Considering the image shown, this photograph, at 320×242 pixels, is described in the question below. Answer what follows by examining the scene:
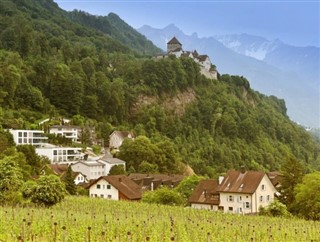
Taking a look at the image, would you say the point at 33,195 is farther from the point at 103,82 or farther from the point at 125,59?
the point at 125,59

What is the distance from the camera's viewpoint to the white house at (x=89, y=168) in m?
73.8

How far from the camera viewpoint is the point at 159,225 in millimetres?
26156

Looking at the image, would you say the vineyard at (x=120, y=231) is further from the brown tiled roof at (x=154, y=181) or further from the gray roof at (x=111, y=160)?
the gray roof at (x=111, y=160)

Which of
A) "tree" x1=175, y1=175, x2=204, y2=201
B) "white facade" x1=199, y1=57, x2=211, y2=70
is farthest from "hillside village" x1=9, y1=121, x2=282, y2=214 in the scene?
"white facade" x1=199, y1=57, x2=211, y2=70

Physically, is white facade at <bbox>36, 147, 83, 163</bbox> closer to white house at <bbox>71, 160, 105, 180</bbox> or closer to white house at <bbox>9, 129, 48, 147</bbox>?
white house at <bbox>9, 129, 48, 147</bbox>

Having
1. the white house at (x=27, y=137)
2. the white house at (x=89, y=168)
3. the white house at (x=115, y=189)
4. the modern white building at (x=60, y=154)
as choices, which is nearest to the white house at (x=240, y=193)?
the white house at (x=115, y=189)

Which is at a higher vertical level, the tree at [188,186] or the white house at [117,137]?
the white house at [117,137]

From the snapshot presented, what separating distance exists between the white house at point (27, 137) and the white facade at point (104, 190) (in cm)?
2319

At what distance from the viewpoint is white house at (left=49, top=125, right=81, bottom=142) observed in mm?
85375

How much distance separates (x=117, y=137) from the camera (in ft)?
304

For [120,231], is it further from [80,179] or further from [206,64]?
[206,64]

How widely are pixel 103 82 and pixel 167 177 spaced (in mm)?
48347

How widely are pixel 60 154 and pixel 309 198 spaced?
147 ft

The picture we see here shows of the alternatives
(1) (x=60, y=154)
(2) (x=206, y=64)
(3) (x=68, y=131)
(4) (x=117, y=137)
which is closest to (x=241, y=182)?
(1) (x=60, y=154)
